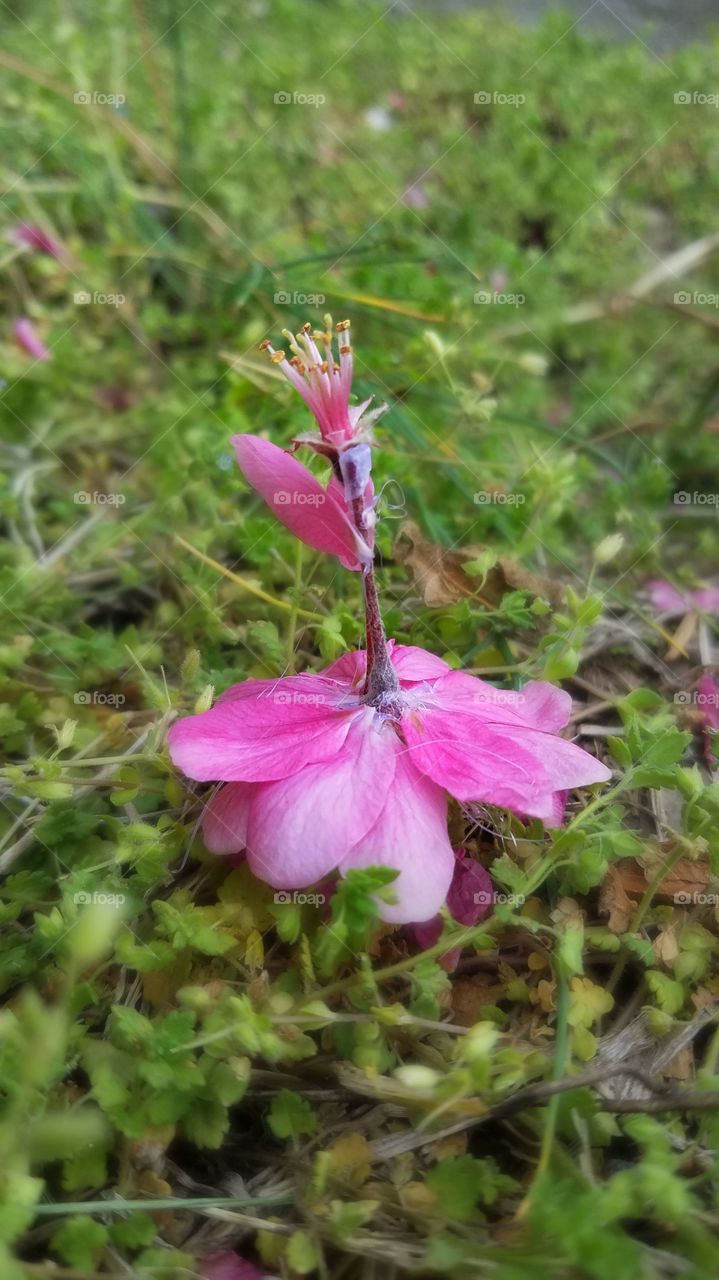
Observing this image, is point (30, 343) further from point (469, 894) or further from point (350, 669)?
point (469, 894)

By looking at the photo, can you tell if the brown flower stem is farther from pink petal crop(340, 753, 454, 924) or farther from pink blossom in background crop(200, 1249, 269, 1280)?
pink blossom in background crop(200, 1249, 269, 1280)

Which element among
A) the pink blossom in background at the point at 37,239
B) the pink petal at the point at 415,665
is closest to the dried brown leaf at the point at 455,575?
the pink petal at the point at 415,665

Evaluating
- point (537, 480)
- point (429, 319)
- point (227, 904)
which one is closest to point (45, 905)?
point (227, 904)

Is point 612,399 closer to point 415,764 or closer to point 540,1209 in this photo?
point 415,764

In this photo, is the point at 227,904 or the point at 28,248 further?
the point at 28,248

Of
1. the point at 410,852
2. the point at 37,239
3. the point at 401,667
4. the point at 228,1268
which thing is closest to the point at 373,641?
the point at 401,667

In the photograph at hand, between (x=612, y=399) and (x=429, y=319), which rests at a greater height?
(x=429, y=319)

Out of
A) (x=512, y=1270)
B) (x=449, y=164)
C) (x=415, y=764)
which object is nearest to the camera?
(x=512, y=1270)

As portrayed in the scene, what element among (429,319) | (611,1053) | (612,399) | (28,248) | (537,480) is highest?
(28,248)

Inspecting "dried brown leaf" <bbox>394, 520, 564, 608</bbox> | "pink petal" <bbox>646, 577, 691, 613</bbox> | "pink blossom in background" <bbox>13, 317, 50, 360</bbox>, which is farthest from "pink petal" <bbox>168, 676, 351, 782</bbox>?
"pink blossom in background" <bbox>13, 317, 50, 360</bbox>
